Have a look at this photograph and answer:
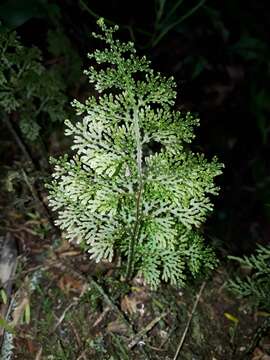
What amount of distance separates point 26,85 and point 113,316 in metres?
1.37

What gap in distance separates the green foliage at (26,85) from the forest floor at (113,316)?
0.78 m

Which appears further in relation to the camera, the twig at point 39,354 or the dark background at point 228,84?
the dark background at point 228,84

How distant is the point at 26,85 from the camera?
93.0 inches

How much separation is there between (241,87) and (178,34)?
Result: 0.90 meters

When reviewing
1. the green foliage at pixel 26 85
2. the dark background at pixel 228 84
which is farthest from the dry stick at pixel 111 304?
the dark background at pixel 228 84

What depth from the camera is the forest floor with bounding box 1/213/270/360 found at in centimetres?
202

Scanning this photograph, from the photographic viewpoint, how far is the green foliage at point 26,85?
2.22m

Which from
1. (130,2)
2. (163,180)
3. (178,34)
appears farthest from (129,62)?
(178,34)

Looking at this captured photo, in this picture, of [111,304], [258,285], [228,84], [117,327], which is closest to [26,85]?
[111,304]

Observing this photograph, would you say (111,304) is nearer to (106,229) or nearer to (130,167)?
(106,229)

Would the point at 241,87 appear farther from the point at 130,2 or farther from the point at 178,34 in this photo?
the point at 130,2

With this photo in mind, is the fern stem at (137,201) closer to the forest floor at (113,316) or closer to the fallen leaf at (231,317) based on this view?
the forest floor at (113,316)

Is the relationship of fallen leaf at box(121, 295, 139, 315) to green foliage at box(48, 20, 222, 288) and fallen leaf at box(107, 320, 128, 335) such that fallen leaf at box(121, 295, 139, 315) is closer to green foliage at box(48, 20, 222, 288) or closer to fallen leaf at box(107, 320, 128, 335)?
fallen leaf at box(107, 320, 128, 335)

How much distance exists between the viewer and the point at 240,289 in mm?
2156
